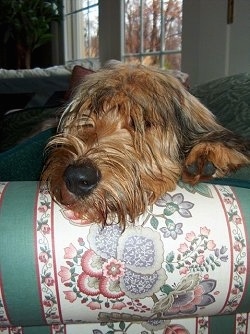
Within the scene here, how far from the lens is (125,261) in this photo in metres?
1.01

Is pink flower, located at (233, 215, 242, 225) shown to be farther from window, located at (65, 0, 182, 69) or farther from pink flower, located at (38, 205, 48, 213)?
window, located at (65, 0, 182, 69)

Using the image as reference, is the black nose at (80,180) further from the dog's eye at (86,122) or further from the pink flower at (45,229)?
the dog's eye at (86,122)

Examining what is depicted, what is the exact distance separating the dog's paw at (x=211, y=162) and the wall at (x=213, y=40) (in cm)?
144

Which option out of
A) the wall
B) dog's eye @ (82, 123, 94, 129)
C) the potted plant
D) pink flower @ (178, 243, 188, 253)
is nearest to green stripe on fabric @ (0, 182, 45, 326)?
pink flower @ (178, 243, 188, 253)

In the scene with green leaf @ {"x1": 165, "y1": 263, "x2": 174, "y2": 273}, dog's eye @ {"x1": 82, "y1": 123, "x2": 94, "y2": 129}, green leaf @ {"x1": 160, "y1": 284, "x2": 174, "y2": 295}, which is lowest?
green leaf @ {"x1": 160, "y1": 284, "x2": 174, "y2": 295}

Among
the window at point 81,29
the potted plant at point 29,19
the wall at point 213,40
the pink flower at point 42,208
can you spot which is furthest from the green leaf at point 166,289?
the potted plant at point 29,19

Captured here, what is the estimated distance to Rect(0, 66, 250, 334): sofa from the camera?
1.00m

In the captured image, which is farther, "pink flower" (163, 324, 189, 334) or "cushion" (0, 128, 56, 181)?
"cushion" (0, 128, 56, 181)

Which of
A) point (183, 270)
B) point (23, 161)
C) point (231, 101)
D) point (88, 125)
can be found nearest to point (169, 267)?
point (183, 270)

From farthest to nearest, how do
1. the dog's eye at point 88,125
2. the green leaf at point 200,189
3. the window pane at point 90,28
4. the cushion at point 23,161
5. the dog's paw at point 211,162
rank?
the window pane at point 90,28 < the cushion at point 23,161 < the dog's eye at point 88,125 < the dog's paw at point 211,162 < the green leaf at point 200,189

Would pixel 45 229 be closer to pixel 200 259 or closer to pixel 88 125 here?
pixel 200 259

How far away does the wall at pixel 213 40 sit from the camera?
2.55m

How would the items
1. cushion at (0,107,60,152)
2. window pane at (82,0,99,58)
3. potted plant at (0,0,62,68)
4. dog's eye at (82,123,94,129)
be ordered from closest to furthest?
dog's eye at (82,123,94,129), cushion at (0,107,60,152), window pane at (82,0,99,58), potted plant at (0,0,62,68)

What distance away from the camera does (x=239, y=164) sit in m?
1.27
